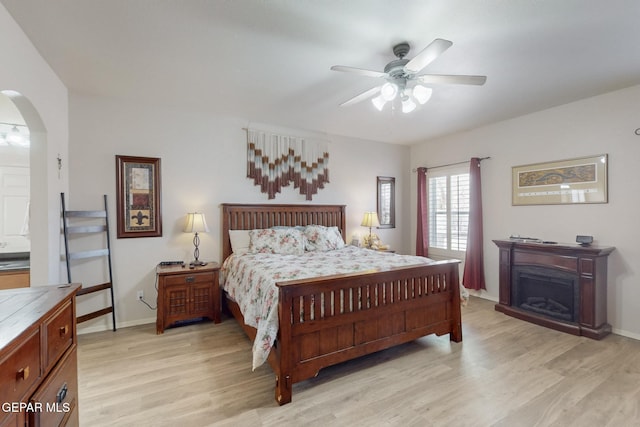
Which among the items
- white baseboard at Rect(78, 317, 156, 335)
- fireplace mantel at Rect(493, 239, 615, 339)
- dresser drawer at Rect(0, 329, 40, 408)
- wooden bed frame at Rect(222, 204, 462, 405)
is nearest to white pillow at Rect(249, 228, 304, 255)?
wooden bed frame at Rect(222, 204, 462, 405)

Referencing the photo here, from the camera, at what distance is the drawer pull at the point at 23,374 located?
943mm

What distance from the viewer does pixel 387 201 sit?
5469 mm

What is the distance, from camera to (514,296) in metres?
3.74

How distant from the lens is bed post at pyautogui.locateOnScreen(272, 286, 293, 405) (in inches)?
79.8

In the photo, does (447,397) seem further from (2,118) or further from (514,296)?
(2,118)

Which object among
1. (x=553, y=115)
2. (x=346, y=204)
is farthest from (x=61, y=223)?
(x=553, y=115)

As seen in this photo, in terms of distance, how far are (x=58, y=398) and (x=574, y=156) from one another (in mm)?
4955

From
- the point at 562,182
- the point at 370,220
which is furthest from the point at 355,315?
the point at 562,182

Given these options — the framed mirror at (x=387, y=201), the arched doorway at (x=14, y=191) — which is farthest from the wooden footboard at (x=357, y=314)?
the arched doorway at (x=14, y=191)

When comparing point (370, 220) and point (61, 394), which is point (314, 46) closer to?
point (61, 394)

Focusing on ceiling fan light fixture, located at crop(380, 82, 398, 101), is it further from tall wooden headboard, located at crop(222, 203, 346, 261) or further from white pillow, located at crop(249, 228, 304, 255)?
tall wooden headboard, located at crop(222, 203, 346, 261)

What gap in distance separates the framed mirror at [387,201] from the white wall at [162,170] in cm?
165

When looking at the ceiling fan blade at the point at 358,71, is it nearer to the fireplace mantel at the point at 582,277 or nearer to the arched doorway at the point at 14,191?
the fireplace mantel at the point at 582,277

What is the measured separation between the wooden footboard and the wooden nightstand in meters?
1.65
